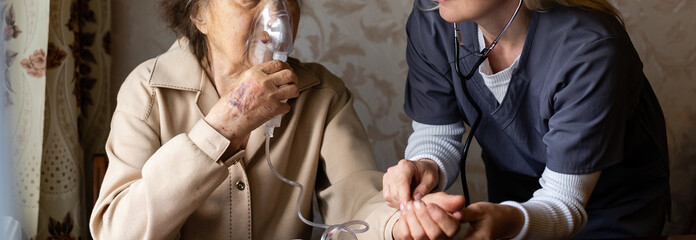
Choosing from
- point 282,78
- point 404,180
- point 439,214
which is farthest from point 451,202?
point 282,78

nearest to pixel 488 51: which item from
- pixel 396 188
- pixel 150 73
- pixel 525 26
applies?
pixel 525 26

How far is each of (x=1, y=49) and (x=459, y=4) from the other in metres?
0.86

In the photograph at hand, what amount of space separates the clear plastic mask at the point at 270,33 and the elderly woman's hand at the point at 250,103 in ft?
0.21

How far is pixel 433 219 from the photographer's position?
1.09m

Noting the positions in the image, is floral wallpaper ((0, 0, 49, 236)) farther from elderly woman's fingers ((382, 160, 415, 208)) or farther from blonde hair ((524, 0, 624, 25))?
blonde hair ((524, 0, 624, 25))

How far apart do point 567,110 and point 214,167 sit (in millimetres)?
600

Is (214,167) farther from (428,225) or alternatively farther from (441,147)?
(441,147)

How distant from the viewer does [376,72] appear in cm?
201

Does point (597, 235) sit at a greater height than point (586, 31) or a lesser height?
lesser

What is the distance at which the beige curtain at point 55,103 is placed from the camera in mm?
1434

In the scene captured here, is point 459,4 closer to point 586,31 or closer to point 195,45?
point 586,31

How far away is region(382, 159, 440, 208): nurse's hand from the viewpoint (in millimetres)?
1213

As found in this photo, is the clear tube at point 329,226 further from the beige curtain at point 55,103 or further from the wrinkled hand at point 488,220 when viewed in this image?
the beige curtain at point 55,103

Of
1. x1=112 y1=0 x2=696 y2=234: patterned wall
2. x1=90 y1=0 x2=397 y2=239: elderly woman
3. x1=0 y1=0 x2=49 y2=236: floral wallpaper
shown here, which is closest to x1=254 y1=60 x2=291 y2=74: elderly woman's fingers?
x1=90 y1=0 x2=397 y2=239: elderly woman
